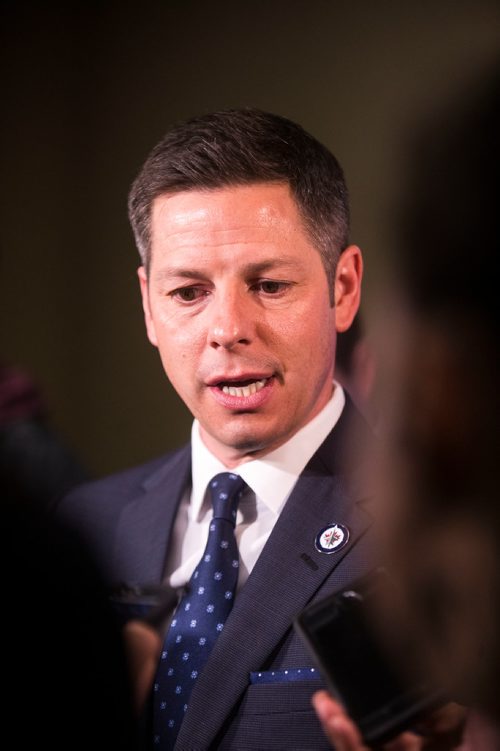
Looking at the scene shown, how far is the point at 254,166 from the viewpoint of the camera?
1.23 meters

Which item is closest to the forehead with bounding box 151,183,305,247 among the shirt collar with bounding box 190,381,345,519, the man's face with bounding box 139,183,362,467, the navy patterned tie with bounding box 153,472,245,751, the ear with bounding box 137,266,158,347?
the man's face with bounding box 139,183,362,467

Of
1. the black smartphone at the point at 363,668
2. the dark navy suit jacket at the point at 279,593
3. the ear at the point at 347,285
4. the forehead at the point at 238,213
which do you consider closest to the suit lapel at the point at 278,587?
the dark navy suit jacket at the point at 279,593

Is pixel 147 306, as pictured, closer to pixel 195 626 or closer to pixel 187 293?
pixel 187 293

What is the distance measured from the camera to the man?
3.84 feet

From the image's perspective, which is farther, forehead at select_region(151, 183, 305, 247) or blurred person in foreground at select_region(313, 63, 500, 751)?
forehead at select_region(151, 183, 305, 247)

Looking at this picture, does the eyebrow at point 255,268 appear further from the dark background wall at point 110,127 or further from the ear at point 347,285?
the dark background wall at point 110,127

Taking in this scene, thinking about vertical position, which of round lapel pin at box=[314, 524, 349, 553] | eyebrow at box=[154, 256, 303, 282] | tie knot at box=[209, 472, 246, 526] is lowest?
round lapel pin at box=[314, 524, 349, 553]

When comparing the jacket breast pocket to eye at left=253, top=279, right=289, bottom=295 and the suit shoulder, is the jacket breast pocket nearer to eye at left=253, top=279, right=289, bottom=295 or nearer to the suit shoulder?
the suit shoulder

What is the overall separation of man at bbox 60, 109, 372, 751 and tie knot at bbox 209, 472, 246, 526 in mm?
13

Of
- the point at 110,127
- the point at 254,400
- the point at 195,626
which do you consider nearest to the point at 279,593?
the point at 195,626

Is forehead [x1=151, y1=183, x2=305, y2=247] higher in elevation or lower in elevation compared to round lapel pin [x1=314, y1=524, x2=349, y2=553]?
higher

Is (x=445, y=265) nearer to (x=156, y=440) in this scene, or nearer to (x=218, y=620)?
(x=218, y=620)

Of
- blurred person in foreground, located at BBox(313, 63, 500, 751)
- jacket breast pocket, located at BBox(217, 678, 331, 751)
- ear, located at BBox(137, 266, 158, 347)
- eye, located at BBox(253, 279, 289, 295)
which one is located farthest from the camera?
ear, located at BBox(137, 266, 158, 347)

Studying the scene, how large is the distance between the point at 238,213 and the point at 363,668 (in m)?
0.61
